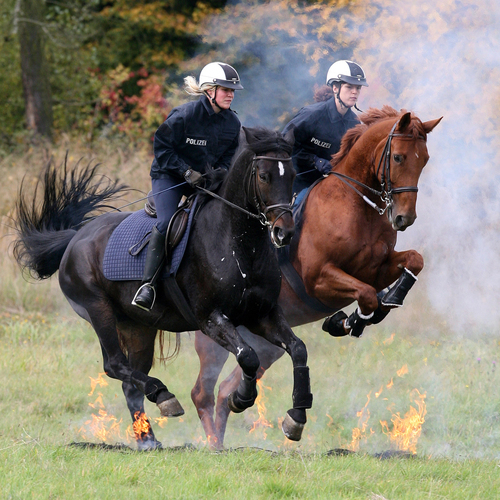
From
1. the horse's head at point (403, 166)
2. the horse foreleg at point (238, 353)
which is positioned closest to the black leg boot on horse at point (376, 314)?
the horse's head at point (403, 166)

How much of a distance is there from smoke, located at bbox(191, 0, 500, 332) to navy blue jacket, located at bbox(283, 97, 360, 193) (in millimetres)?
3855

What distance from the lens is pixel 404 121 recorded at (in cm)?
586

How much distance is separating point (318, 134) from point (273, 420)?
9.97 ft

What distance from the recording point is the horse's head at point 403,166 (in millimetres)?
5742

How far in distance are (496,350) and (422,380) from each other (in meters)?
1.19

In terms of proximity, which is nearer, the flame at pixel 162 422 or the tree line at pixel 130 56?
the flame at pixel 162 422

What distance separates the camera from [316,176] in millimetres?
7047

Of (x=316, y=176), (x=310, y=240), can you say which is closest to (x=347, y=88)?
(x=316, y=176)

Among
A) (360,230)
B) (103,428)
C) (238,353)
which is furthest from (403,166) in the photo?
(103,428)

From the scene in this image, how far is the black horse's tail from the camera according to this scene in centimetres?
723

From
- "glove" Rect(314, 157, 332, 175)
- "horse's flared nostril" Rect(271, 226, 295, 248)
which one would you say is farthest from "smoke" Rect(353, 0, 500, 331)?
"horse's flared nostril" Rect(271, 226, 295, 248)

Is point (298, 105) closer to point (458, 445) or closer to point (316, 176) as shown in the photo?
point (316, 176)

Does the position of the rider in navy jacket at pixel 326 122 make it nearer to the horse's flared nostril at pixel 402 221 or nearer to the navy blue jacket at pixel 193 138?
the navy blue jacket at pixel 193 138

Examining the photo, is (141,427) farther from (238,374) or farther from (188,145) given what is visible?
(188,145)
